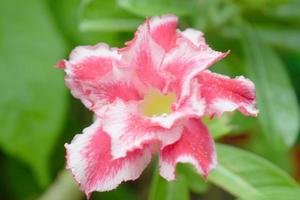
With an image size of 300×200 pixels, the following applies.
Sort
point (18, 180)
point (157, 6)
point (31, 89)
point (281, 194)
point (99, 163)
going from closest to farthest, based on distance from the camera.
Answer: point (99, 163) < point (281, 194) < point (157, 6) < point (31, 89) < point (18, 180)

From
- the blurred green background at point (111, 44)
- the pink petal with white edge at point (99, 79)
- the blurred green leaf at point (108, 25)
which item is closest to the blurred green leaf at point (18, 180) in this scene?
the blurred green background at point (111, 44)

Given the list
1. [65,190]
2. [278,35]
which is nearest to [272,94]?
[278,35]

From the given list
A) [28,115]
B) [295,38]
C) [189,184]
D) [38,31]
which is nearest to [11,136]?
[28,115]

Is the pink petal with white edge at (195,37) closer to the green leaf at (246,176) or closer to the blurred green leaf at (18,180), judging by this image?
the green leaf at (246,176)

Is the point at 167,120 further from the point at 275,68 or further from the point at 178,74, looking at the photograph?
the point at 275,68

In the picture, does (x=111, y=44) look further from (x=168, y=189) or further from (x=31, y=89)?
(x=168, y=189)

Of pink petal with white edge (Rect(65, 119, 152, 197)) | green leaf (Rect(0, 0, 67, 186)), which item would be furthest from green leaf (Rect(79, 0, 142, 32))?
pink petal with white edge (Rect(65, 119, 152, 197))

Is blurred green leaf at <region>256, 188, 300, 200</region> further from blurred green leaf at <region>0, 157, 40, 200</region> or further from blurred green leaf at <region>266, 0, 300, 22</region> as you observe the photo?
blurred green leaf at <region>0, 157, 40, 200</region>
